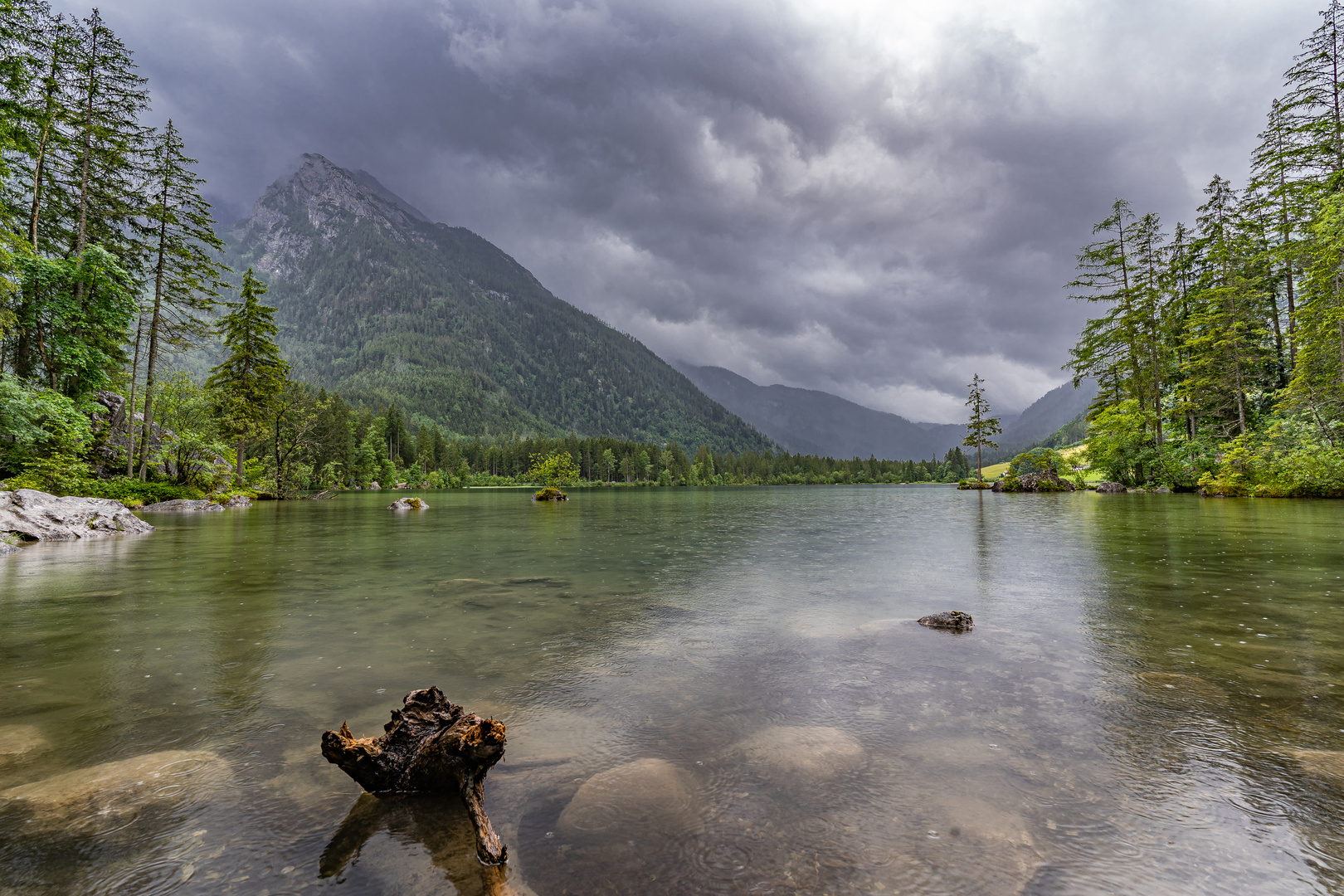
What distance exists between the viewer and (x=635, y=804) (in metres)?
3.84

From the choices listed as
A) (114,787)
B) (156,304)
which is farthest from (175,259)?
(114,787)

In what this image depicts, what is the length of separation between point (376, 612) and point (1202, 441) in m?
56.3

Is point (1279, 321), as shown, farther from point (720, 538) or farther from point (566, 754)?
point (566, 754)

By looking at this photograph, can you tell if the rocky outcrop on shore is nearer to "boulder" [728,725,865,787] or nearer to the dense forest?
"boulder" [728,725,865,787]

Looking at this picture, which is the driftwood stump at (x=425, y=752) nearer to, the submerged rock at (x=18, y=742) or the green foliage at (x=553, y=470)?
the submerged rock at (x=18, y=742)

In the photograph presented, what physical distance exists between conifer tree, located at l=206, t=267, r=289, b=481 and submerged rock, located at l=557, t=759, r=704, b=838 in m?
51.7

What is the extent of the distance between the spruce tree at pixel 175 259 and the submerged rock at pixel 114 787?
130 feet

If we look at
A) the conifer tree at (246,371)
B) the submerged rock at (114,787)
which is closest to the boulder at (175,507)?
the conifer tree at (246,371)

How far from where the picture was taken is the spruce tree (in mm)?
33562

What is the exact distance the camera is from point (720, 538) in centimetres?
2166

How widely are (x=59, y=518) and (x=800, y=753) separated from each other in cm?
2757

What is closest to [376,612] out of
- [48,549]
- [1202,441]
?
[48,549]

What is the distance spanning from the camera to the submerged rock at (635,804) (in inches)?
140

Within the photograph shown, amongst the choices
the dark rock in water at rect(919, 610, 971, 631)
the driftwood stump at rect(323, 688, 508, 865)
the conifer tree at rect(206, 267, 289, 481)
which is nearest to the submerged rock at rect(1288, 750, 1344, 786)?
the dark rock in water at rect(919, 610, 971, 631)
